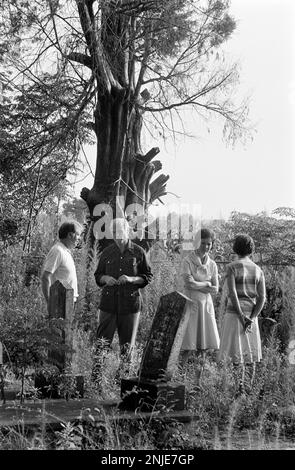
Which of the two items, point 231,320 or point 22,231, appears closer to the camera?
point 231,320

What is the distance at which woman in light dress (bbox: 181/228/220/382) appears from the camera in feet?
26.6

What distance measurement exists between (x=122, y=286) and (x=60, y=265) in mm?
686

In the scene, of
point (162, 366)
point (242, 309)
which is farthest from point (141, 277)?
point (162, 366)

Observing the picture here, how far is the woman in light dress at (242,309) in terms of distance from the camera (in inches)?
295

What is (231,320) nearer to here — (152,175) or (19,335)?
(19,335)

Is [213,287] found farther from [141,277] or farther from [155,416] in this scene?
[155,416]

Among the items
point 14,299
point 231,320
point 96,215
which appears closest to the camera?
point 231,320

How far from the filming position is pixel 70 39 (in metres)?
Result: 12.2

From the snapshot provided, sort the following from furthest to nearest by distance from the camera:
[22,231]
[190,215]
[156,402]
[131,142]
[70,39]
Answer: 1. [190,215]
2. [22,231]
3. [131,142]
4. [70,39]
5. [156,402]

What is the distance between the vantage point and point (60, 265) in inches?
295

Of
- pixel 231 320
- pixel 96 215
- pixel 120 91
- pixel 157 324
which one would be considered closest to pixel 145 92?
pixel 120 91

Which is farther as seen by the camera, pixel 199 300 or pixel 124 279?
pixel 199 300

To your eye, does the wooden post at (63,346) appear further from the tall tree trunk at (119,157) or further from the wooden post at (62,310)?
the tall tree trunk at (119,157)

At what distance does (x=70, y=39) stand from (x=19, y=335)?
7584 millimetres
